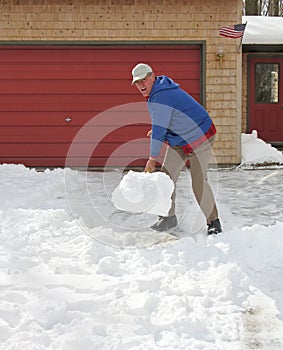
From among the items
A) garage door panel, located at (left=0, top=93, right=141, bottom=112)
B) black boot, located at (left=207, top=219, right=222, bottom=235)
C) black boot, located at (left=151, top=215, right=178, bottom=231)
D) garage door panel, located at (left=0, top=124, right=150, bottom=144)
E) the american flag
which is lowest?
black boot, located at (left=151, top=215, right=178, bottom=231)

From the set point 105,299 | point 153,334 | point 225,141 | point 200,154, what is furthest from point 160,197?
point 225,141

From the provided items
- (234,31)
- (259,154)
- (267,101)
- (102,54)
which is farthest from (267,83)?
(102,54)

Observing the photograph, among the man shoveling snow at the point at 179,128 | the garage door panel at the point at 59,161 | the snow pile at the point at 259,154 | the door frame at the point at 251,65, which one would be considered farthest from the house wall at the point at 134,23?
the man shoveling snow at the point at 179,128

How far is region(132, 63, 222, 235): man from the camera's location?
4.36m

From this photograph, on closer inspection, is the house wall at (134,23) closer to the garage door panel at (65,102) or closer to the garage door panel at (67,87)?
the garage door panel at (67,87)

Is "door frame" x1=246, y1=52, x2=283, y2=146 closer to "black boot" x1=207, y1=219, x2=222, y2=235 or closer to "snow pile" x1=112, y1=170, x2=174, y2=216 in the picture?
"black boot" x1=207, y1=219, x2=222, y2=235

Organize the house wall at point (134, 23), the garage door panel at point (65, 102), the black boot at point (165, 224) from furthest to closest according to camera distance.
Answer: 1. the garage door panel at point (65, 102)
2. the house wall at point (134, 23)
3. the black boot at point (165, 224)

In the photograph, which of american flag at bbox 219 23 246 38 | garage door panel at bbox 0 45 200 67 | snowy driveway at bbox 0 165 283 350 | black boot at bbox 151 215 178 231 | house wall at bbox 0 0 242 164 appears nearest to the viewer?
snowy driveway at bbox 0 165 283 350

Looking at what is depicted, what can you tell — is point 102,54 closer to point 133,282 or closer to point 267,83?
point 267,83

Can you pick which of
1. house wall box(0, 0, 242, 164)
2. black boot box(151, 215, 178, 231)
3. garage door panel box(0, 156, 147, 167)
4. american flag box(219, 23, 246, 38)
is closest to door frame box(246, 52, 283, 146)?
house wall box(0, 0, 242, 164)

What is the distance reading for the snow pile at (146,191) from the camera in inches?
170

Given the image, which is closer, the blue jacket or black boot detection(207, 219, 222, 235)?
the blue jacket

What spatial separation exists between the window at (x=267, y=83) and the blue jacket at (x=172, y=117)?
887cm

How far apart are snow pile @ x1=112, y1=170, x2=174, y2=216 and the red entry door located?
29.3 feet
